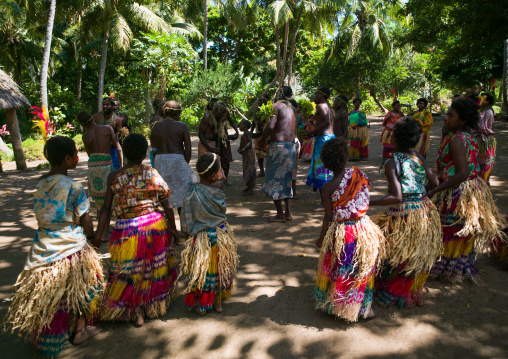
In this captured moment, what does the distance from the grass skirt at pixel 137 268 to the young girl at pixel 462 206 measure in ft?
8.30

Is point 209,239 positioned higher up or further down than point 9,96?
further down

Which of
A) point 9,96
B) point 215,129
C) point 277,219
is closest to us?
point 277,219

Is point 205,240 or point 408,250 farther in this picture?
point 205,240

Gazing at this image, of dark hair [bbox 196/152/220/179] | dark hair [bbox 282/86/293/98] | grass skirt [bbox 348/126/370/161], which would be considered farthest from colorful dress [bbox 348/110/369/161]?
dark hair [bbox 196/152/220/179]

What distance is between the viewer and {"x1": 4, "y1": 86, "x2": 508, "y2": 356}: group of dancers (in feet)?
9.14

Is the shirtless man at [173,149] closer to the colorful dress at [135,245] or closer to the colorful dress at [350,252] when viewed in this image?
the colorful dress at [135,245]

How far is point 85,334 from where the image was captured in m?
3.05

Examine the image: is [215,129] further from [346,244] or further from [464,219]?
[464,219]

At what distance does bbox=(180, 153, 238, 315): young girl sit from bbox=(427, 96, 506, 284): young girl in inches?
77.9

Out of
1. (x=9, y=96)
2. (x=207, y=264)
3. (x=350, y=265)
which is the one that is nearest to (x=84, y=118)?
(x=207, y=264)

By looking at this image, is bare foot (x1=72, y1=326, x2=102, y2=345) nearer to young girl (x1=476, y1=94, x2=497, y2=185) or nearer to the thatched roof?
young girl (x1=476, y1=94, x2=497, y2=185)

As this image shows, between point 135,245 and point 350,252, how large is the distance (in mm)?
1769

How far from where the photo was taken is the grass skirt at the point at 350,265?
304 cm

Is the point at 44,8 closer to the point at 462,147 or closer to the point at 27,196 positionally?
the point at 27,196
